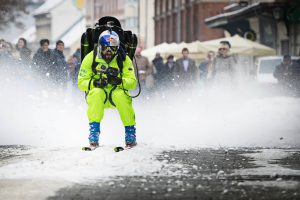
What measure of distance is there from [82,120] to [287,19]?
78.3 feet

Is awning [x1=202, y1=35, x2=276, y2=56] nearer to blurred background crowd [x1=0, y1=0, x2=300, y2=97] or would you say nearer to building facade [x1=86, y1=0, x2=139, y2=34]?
blurred background crowd [x1=0, y1=0, x2=300, y2=97]

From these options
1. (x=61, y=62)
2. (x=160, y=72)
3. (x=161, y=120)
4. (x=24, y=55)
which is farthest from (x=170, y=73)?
(x=161, y=120)

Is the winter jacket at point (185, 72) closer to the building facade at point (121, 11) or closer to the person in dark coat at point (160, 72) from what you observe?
the person in dark coat at point (160, 72)

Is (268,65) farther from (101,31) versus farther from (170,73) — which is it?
(101,31)

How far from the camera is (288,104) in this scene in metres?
19.1

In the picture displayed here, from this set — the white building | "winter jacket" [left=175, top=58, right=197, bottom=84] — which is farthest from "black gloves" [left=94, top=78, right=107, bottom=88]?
the white building

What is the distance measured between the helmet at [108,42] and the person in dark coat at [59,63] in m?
10.1

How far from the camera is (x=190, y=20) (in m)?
56.8

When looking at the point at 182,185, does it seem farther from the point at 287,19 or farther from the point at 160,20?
the point at 160,20

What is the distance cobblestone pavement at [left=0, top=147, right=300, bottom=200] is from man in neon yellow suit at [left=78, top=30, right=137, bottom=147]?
5.29 ft

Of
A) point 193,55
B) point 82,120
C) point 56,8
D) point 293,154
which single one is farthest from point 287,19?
point 56,8

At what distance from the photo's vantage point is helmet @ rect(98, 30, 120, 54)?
10.7 metres

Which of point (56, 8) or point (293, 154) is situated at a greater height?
point (56, 8)

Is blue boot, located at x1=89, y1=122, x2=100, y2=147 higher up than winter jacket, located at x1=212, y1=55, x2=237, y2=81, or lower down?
lower down
